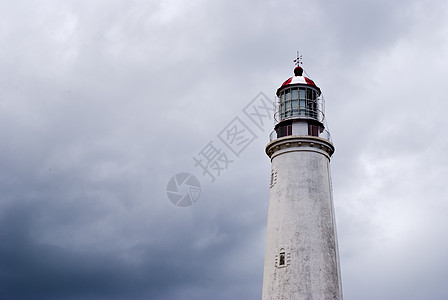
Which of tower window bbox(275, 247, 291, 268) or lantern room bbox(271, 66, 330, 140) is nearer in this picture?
tower window bbox(275, 247, 291, 268)

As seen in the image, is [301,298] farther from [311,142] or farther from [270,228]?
[311,142]

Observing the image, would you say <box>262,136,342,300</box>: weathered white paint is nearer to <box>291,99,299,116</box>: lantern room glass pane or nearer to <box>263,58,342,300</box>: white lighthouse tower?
<box>263,58,342,300</box>: white lighthouse tower

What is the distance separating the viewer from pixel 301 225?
2583 cm

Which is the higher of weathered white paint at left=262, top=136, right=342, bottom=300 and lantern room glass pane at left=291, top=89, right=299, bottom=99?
lantern room glass pane at left=291, top=89, right=299, bottom=99

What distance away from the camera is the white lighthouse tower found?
25.0 m

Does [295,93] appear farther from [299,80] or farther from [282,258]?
[282,258]

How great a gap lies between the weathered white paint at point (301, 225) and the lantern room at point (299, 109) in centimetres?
80

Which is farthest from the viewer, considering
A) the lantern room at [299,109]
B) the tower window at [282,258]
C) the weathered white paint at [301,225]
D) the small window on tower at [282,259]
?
the lantern room at [299,109]

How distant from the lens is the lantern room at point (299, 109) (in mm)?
28062

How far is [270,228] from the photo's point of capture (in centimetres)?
2686

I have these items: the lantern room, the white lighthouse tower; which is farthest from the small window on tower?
the lantern room

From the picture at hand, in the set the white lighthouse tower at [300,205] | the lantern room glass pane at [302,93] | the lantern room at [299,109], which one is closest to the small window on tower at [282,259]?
the white lighthouse tower at [300,205]

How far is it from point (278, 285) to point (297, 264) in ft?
4.37

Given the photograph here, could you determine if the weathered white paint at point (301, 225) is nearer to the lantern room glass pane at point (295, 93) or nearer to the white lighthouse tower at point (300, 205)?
the white lighthouse tower at point (300, 205)
